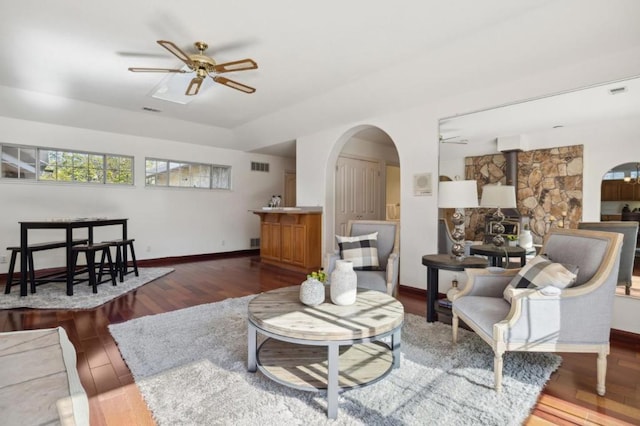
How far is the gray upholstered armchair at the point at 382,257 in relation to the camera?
3.04 meters

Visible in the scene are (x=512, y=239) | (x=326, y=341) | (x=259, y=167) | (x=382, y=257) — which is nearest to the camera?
(x=326, y=341)

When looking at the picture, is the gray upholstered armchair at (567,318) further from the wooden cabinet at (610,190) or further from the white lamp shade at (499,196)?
the white lamp shade at (499,196)

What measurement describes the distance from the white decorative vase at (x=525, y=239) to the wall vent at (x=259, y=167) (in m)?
5.79

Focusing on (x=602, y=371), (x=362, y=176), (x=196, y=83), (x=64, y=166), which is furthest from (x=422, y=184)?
(x=64, y=166)

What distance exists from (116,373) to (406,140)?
3.86 meters

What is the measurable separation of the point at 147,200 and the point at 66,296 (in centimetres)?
256

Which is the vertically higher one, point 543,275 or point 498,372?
point 543,275

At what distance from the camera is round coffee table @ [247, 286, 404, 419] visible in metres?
1.66

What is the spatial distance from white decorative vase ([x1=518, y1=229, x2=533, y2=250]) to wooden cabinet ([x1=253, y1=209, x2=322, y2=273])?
305cm

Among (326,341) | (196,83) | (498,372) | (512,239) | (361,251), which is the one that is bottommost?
(498,372)

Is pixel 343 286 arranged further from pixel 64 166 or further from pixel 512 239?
pixel 64 166

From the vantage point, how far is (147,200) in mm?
5965

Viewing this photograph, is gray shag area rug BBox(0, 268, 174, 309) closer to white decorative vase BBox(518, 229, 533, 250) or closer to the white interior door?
the white interior door

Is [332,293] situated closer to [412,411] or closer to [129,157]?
[412,411]
